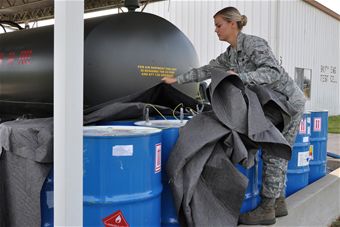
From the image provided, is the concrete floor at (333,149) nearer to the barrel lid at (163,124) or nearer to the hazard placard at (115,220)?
the barrel lid at (163,124)

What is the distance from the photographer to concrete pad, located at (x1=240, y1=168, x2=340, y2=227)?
3.01 metres

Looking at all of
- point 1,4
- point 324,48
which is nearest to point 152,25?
point 1,4

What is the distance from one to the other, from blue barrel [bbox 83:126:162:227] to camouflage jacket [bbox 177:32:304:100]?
937 mm

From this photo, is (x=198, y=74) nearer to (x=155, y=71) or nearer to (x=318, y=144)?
(x=155, y=71)

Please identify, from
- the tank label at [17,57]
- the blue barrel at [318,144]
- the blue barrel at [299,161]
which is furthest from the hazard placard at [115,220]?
the blue barrel at [318,144]

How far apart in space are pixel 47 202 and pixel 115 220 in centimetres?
50

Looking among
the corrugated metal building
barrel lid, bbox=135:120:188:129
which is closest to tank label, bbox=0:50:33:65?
barrel lid, bbox=135:120:188:129

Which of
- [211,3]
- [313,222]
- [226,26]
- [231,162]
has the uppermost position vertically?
[211,3]

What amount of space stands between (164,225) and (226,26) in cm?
147

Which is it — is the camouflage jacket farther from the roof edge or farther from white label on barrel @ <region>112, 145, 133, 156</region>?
the roof edge

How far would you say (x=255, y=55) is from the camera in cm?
271

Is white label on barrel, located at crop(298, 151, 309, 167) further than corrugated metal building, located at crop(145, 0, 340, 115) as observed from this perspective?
No

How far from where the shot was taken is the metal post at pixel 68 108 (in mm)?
1557

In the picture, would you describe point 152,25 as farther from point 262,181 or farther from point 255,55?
point 262,181
